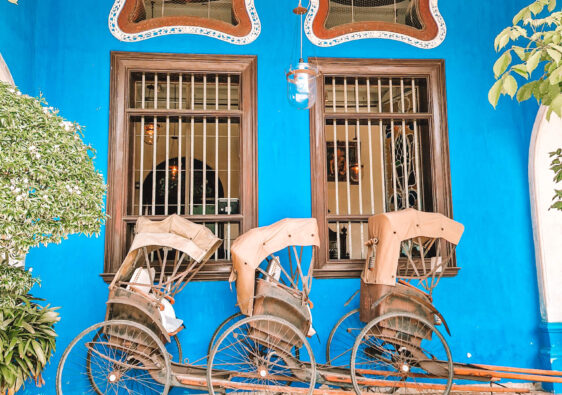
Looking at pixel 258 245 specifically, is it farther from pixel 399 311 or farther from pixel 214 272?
pixel 399 311

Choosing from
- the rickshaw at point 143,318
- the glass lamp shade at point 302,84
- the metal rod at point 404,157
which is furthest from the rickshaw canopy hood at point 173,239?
the metal rod at point 404,157

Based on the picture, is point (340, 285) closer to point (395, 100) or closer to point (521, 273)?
point (521, 273)

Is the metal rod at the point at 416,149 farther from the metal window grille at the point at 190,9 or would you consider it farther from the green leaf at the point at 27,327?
the green leaf at the point at 27,327

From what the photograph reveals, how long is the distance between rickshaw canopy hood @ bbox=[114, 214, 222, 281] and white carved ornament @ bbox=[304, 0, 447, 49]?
8.64 ft

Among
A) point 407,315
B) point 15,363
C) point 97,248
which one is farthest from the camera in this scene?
point 97,248

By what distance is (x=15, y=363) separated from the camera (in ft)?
12.4

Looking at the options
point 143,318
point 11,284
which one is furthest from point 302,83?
point 11,284

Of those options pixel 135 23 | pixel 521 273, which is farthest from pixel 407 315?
pixel 135 23

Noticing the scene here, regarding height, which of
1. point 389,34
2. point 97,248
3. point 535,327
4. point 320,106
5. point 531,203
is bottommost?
point 535,327

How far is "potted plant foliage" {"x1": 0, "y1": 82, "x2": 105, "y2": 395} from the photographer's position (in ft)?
11.0

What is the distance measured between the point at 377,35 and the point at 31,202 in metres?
4.19

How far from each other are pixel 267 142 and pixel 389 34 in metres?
1.90

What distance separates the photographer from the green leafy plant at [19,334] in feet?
12.0

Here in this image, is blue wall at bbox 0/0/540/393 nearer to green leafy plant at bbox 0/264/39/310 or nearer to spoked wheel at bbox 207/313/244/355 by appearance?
spoked wheel at bbox 207/313/244/355
